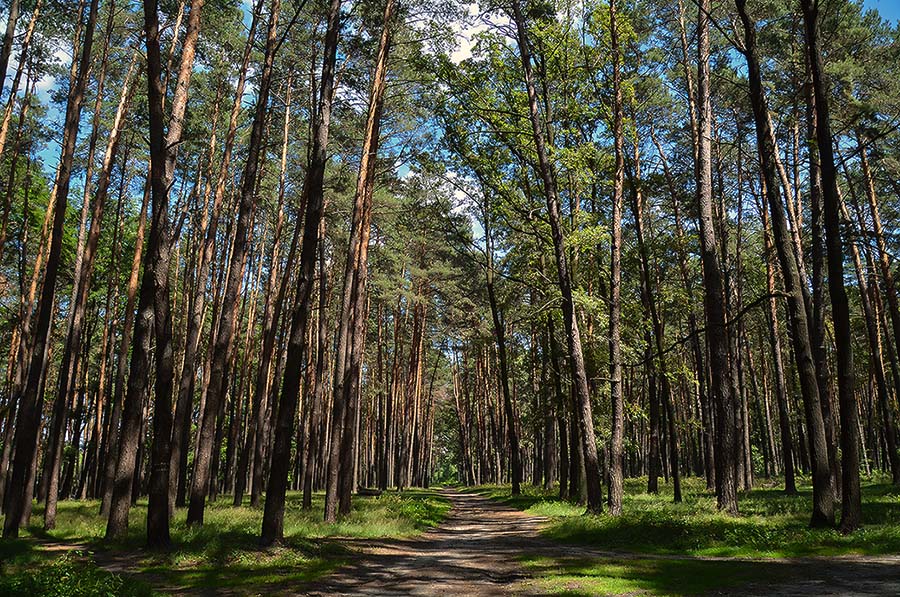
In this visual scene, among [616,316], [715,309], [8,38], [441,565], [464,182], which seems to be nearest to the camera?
[441,565]

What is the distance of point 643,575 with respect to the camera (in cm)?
750

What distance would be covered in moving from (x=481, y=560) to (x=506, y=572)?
56.9 inches

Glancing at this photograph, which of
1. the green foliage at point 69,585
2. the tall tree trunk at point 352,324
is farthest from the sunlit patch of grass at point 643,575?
the tall tree trunk at point 352,324

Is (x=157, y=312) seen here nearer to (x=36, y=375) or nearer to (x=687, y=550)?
(x=36, y=375)

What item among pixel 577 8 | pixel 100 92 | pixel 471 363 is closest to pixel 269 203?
pixel 100 92

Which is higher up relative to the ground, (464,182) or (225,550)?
(464,182)

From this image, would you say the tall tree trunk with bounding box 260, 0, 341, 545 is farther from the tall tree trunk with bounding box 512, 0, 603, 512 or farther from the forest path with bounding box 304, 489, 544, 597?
the tall tree trunk with bounding box 512, 0, 603, 512

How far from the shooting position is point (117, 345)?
122 ft

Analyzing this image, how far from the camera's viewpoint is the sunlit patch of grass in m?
6.59

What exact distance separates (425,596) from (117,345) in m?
37.5

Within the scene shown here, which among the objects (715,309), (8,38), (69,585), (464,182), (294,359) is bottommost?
(69,585)

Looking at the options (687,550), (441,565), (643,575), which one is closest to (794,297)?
(687,550)

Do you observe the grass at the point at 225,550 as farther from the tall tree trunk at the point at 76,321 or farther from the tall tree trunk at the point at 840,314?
the tall tree trunk at the point at 840,314

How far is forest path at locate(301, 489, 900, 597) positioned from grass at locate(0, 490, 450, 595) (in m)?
0.69
